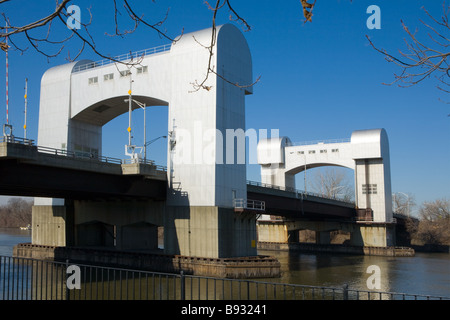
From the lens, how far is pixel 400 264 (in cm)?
5925

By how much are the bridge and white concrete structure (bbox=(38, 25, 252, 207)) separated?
0.10m

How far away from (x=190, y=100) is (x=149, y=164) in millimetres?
7042

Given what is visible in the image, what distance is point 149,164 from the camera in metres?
42.8

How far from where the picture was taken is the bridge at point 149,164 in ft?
129

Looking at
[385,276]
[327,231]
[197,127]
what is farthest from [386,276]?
[327,231]

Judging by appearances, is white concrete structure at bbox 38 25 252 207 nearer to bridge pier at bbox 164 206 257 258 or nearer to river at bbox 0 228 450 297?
bridge pier at bbox 164 206 257 258

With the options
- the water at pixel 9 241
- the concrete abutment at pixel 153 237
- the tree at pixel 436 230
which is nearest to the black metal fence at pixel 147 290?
the concrete abutment at pixel 153 237

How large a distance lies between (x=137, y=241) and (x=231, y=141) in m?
15.8

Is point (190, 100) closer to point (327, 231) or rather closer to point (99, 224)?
point (99, 224)

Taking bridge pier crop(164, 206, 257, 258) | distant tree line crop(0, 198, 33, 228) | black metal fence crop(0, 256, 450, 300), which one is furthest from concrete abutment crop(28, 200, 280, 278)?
distant tree line crop(0, 198, 33, 228)
